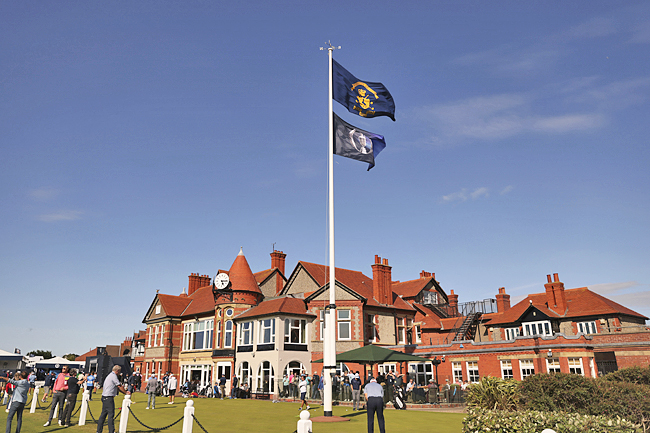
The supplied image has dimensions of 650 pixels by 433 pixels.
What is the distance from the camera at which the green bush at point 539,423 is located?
826cm

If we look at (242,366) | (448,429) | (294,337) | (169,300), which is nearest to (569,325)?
(294,337)

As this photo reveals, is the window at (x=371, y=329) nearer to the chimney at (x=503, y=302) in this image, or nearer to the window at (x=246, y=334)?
the window at (x=246, y=334)

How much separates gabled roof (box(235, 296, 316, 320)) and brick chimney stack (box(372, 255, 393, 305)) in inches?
237

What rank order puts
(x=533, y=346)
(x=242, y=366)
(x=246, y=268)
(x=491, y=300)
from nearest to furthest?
(x=533, y=346) → (x=242, y=366) → (x=246, y=268) → (x=491, y=300)

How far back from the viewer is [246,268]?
3844cm

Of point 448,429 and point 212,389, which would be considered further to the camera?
point 212,389

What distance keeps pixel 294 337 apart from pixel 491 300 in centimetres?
2465

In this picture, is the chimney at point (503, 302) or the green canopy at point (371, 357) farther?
the chimney at point (503, 302)

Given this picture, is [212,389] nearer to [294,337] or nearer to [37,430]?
[294,337]

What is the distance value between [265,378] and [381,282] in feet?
39.4

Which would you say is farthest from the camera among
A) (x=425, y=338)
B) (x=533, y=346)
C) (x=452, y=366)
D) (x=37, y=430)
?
(x=425, y=338)

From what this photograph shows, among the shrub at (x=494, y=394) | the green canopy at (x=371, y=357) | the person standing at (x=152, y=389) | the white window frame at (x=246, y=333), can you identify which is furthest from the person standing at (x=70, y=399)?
the white window frame at (x=246, y=333)

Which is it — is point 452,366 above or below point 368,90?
below

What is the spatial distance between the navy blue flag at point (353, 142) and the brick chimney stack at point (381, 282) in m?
21.0
